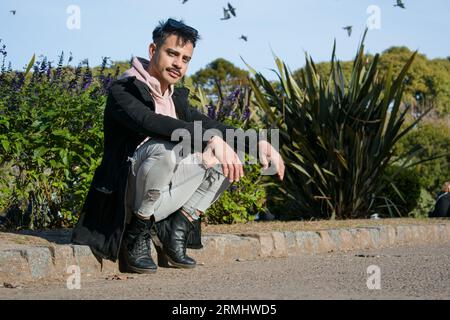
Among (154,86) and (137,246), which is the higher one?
(154,86)

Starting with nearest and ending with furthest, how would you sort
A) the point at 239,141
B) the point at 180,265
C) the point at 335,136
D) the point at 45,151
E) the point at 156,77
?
the point at 239,141 → the point at 156,77 → the point at 180,265 → the point at 45,151 → the point at 335,136

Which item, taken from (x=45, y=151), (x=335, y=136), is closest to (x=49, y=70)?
(x=45, y=151)

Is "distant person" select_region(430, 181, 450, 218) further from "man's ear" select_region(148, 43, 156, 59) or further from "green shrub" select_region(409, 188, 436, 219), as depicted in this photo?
"man's ear" select_region(148, 43, 156, 59)

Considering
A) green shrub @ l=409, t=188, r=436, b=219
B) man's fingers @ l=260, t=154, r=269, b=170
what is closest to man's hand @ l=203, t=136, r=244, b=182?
man's fingers @ l=260, t=154, r=269, b=170

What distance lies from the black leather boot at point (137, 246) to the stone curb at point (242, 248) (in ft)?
0.51

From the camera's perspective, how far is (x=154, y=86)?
13.5ft

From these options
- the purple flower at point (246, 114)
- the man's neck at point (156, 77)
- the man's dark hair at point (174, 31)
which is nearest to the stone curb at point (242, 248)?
the man's neck at point (156, 77)

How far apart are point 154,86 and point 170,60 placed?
0.16 metres

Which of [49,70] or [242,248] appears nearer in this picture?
[242,248]

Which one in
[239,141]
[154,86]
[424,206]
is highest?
[154,86]

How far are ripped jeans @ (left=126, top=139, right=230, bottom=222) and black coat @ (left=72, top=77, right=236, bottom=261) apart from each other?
9 cm

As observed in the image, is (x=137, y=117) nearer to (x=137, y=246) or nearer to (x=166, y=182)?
(x=166, y=182)

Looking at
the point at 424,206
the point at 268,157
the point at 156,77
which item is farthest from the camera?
the point at 424,206

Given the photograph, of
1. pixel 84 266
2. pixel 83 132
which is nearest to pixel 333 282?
pixel 84 266
